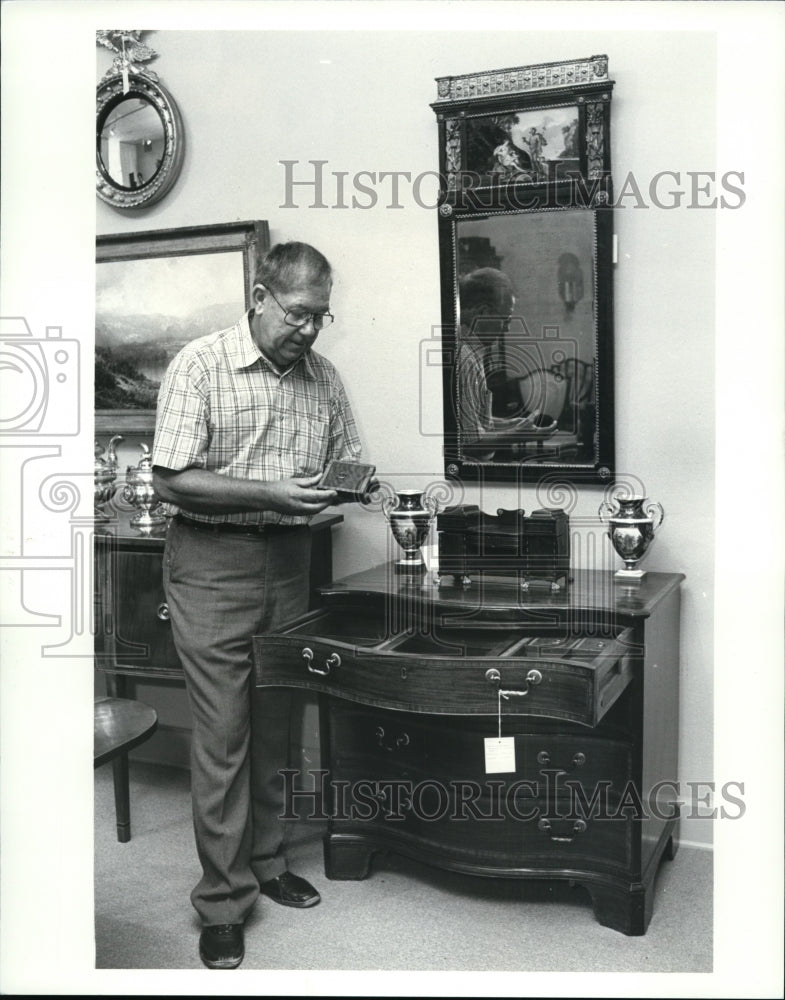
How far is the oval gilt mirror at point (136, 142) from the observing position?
10.6ft

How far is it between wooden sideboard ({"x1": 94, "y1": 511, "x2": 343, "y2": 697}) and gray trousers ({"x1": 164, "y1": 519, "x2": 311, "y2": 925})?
0.54 metres

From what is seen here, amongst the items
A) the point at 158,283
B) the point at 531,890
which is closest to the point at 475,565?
the point at 531,890

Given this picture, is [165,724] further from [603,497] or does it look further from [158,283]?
[603,497]

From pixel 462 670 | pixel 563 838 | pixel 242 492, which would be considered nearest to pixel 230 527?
pixel 242 492

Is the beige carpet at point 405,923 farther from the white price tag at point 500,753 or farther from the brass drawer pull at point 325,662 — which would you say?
the brass drawer pull at point 325,662

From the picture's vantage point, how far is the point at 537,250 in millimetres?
2953

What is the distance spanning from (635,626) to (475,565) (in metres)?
0.52

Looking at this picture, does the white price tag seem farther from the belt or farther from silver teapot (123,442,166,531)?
silver teapot (123,442,166,531)

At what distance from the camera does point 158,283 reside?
347 cm

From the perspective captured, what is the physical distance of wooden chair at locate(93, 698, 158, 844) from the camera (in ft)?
7.89

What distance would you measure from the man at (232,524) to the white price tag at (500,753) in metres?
0.64

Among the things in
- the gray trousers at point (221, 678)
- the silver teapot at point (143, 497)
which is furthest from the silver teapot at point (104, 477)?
the gray trousers at point (221, 678)

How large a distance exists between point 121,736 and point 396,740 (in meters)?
0.75

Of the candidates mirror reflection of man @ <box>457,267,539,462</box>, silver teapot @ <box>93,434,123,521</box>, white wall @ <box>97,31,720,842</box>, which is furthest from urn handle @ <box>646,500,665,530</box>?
silver teapot @ <box>93,434,123,521</box>
